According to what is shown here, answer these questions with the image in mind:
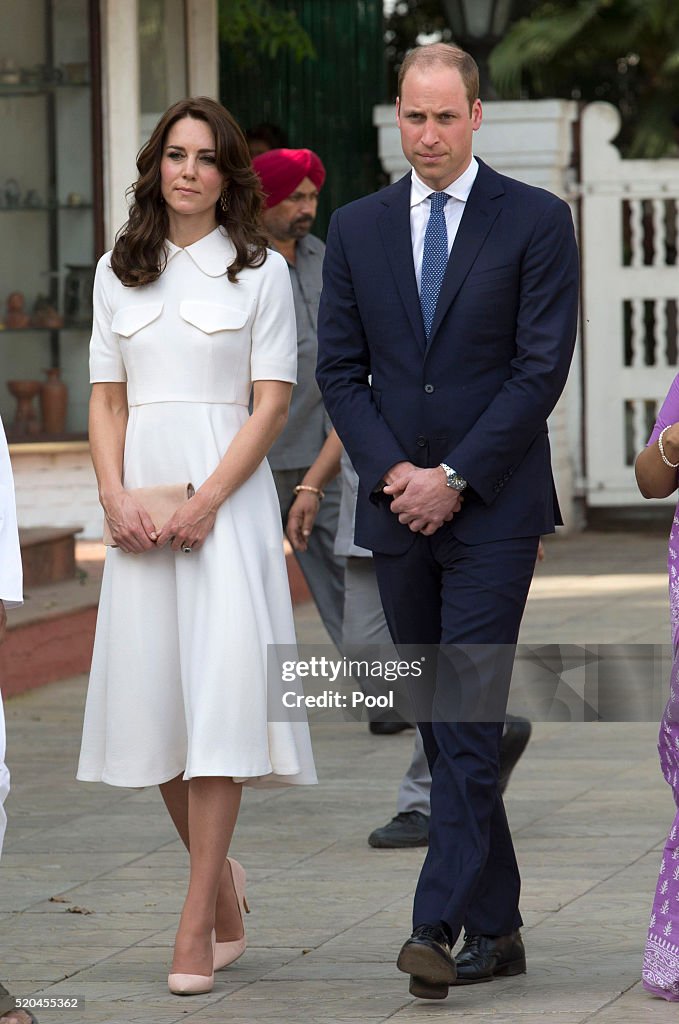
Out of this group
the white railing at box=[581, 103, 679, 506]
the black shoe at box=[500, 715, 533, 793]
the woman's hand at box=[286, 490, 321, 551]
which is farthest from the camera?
the white railing at box=[581, 103, 679, 506]

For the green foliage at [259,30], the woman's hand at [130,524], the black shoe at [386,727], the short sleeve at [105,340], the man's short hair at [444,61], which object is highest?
the green foliage at [259,30]

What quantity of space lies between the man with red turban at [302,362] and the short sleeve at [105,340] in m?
1.70

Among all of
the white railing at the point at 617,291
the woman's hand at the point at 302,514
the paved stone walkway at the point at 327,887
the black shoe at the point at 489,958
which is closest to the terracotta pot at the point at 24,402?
the paved stone walkway at the point at 327,887

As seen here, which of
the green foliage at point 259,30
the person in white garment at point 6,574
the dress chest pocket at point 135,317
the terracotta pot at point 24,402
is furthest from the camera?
the green foliage at point 259,30

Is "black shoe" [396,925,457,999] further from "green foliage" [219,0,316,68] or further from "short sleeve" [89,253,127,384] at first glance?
"green foliage" [219,0,316,68]

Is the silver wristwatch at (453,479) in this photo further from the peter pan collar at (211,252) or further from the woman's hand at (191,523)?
the peter pan collar at (211,252)

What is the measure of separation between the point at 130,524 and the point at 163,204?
0.78 m

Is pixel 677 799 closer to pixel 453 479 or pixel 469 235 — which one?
pixel 453 479

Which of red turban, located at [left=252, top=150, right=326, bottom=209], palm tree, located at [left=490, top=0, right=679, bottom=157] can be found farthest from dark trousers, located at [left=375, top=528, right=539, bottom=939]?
palm tree, located at [left=490, top=0, right=679, bottom=157]

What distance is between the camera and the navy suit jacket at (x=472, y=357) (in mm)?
4266

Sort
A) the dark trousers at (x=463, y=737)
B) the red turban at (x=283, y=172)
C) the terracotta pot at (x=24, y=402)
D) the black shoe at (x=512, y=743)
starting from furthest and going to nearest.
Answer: the terracotta pot at (x=24, y=402) < the red turban at (x=283, y=172) < the black shoe at (x=512, y=743) < the dark trousers at (x=463, y=737)

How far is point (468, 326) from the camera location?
14.1 feet

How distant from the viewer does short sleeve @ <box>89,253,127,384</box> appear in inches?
181

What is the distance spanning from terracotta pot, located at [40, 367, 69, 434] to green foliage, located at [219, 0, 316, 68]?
2788 millimetres
